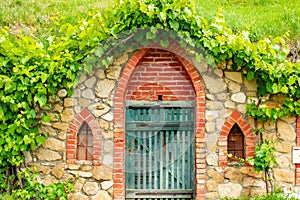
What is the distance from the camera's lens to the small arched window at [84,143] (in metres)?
6.80

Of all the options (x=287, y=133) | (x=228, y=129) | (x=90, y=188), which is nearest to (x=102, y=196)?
(x=90, y=188)

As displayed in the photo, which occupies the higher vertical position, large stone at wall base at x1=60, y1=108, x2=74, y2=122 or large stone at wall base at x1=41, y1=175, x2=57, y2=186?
large stone at wall base at x1=60, y1=108, x2=74, y2=122

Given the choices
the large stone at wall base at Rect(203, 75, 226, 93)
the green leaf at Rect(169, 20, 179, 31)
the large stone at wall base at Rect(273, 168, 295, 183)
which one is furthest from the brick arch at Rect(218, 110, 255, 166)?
the green leaf at Rect(169, 20, 179, 31)

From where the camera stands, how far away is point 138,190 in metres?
6.95

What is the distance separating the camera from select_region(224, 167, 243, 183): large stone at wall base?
22.1 ft

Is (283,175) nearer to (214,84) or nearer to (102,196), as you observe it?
(214,84)

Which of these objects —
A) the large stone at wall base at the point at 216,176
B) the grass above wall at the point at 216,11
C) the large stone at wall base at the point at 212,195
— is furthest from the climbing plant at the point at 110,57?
the grass above wall at the point at 216,11

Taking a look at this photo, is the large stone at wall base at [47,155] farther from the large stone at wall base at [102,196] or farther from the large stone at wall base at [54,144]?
the large stone at wall base at [102,196]

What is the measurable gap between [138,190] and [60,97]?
182 cm

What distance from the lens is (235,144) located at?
6941mm

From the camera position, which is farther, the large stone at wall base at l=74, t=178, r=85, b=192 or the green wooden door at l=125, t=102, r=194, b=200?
the green wooden door at l=125, t=102, r=194, b=200

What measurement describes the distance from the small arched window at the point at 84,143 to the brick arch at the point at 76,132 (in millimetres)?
108

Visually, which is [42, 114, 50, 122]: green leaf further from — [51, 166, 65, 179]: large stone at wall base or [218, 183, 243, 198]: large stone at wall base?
[218, 183, 243, 198]: large stone at wall base

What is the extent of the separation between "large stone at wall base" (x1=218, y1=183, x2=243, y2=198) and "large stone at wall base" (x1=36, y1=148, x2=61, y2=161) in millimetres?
2427
